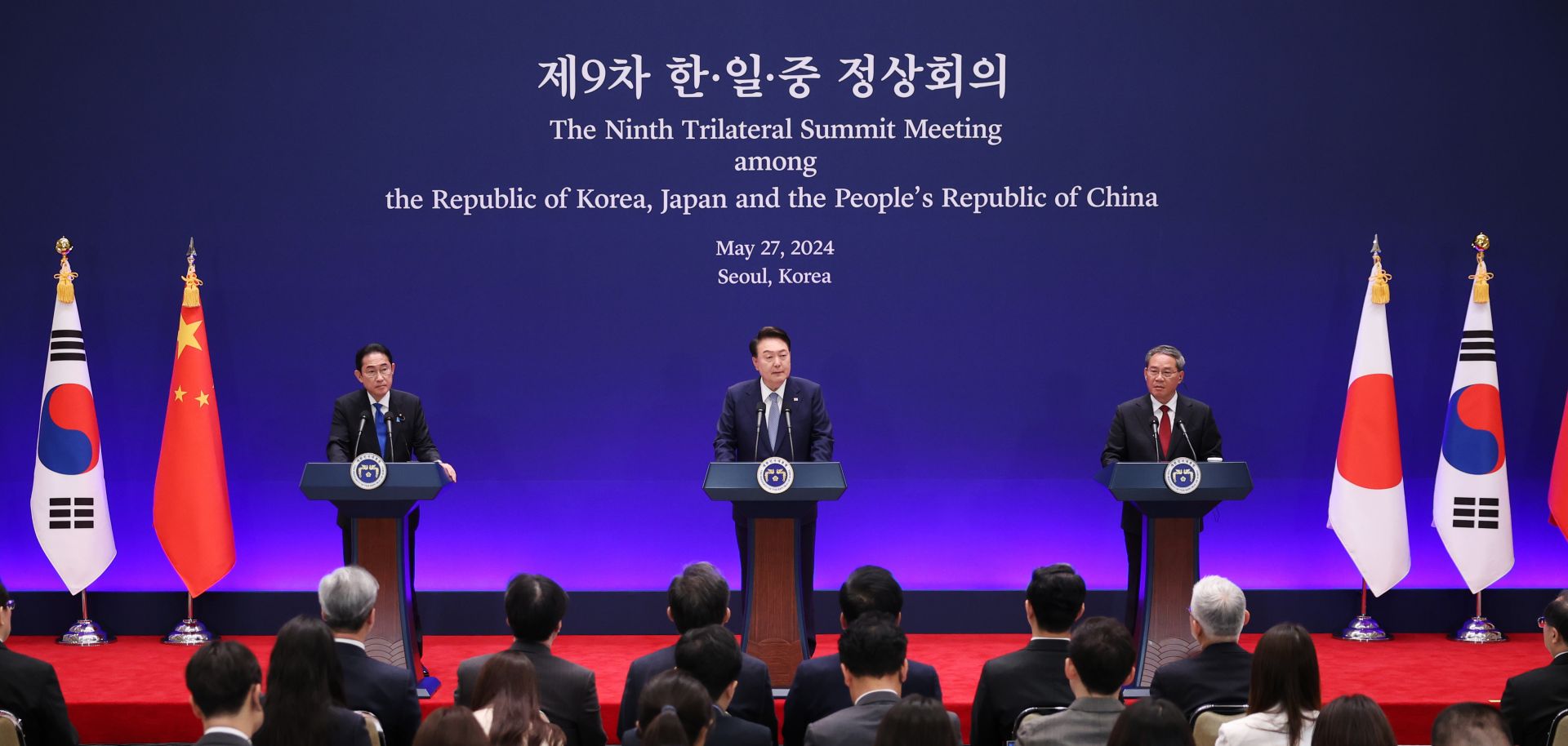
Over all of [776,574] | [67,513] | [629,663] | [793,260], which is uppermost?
[793,260]

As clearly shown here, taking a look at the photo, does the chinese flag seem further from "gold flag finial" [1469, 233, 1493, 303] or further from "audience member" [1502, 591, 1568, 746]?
"gold flag finial" [1469, 233, 1493, 303]

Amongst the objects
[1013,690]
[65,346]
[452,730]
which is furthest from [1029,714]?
[65,346]

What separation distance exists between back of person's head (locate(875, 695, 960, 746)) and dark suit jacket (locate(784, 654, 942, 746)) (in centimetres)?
84

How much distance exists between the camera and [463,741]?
2748 millimetres

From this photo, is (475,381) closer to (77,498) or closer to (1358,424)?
(77,498)

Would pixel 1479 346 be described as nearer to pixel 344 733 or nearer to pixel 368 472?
pixel 368 472

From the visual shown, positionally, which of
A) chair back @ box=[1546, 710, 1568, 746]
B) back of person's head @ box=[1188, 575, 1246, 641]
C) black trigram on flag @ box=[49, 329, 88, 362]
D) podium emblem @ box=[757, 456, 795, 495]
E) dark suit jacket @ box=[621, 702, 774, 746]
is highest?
black trigram on flag @ box=[49, 329, 88, 362]

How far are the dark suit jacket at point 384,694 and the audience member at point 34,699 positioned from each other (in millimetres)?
689

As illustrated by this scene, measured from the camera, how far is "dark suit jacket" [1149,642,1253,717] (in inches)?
142

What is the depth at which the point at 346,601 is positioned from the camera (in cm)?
373

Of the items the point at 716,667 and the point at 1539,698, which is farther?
the point at 1539,698

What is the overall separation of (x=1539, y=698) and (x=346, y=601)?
2923 millimetres

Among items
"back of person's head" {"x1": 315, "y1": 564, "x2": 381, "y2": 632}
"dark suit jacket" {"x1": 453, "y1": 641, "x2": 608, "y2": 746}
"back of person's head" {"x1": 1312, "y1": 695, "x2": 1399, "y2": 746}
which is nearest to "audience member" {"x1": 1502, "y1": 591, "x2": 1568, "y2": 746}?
"back of person's head" {"x1": 1312, "y1": 695, "x2": 1399, "y2": 746}

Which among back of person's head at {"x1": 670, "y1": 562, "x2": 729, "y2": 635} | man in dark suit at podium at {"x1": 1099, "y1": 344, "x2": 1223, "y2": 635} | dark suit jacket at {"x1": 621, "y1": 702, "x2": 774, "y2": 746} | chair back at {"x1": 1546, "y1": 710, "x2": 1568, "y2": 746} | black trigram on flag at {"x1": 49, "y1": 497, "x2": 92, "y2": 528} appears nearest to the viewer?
dark suit jacket at {"x1": 621, "y1": 702, "x2": 774, "y2": 746}
